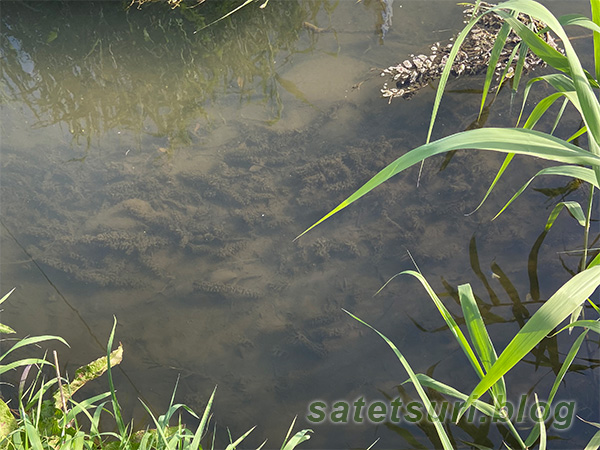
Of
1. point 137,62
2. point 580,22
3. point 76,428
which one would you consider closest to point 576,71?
point 580,22

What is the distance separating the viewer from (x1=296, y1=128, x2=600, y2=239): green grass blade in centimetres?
74

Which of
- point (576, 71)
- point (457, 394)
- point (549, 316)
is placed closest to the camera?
point (549, 316)

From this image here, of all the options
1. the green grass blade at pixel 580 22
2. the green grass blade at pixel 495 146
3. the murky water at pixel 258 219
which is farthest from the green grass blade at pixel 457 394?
the green grass blade at pixel 580 22

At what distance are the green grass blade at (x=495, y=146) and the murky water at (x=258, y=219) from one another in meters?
0.98

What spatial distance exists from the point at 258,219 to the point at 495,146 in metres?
1.43

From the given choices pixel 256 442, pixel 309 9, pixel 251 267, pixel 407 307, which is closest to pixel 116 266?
pixel 251 267

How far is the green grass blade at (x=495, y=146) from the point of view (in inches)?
29.0

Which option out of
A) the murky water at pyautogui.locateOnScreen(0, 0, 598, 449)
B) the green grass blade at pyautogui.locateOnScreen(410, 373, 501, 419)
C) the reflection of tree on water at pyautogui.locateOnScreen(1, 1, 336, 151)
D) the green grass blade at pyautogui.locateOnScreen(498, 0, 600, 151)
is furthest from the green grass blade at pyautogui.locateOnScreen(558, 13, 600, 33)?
the reflection of tree on water at pyautogui.locateOnScreen(1, 1, 336, 151)

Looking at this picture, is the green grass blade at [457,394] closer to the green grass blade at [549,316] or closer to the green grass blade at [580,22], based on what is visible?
the green grass blade at [549,316]

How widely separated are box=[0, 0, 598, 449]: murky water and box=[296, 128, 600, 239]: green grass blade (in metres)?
0.98

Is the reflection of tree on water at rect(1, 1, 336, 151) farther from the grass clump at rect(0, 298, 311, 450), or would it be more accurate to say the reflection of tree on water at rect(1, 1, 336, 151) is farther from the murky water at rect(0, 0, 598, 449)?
the grass clump at rect(0, 298, 311, 450)

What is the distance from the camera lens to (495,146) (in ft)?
2.43

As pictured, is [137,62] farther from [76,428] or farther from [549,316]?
[549,316]

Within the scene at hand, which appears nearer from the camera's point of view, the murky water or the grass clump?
the grass clump
